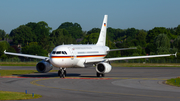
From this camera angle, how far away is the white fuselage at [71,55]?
3494 cm

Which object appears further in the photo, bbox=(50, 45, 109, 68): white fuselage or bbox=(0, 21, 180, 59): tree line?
bbox=(0, 21, 180, 59): tree line

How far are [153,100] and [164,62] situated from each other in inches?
2320

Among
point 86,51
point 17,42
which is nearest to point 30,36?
point 17,42

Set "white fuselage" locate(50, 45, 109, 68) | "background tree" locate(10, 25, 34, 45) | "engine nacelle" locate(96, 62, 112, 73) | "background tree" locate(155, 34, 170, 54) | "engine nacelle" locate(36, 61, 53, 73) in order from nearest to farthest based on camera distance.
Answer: "white fuselage" locate(50, 45, 109, 68) → "engine nacelle" locate(96, 62, 112, 73) → "engine nacelle" locate(36, 61, 53, 73) → "background tree" locate(155, 34, 170, 54) → "background tree" locate(10, 25, 34, 45)

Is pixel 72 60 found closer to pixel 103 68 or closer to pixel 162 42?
pixel 103 68

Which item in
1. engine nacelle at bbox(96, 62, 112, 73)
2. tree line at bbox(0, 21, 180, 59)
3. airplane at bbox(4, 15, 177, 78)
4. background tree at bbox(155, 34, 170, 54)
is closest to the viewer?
airplane at bbox(4, 15, 177, 78)

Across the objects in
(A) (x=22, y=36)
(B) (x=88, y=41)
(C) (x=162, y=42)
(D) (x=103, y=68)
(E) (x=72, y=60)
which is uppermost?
(A) (x=22, y=36)

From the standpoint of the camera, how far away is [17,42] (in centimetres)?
17500

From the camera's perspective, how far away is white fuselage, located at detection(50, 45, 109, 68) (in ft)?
115

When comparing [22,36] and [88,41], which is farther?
[22,36]

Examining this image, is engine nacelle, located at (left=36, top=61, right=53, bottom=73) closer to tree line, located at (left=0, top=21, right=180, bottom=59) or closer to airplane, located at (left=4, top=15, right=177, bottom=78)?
airplane, located at (left=4, top=15, right=177, bottom=78)

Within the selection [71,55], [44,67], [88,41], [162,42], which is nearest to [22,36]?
[88,41]

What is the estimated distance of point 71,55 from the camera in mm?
36531

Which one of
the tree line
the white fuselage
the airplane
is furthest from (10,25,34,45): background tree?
the white fuselage
